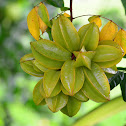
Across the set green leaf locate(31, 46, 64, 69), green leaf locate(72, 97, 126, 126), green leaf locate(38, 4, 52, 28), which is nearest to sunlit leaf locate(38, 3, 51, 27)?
green leaf locate(38, 4, 52, 28)

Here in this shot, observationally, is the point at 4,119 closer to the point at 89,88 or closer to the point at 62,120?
the point at 62,120

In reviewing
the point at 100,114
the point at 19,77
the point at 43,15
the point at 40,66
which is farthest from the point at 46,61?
the point at 19,77

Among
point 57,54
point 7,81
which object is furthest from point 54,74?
point 7,81

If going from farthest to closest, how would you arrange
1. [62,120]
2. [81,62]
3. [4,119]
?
[62,120], [4,119], [81,62]

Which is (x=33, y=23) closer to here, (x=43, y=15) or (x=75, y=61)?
(x=43, y=15)

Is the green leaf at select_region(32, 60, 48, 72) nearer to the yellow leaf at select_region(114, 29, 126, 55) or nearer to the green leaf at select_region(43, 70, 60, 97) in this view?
the green leaf at select_region(43, 70, 60, 97)

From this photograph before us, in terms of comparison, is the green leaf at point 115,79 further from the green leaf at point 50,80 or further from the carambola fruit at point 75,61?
the green leaf at point 50,80

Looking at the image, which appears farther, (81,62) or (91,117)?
(91,117)
